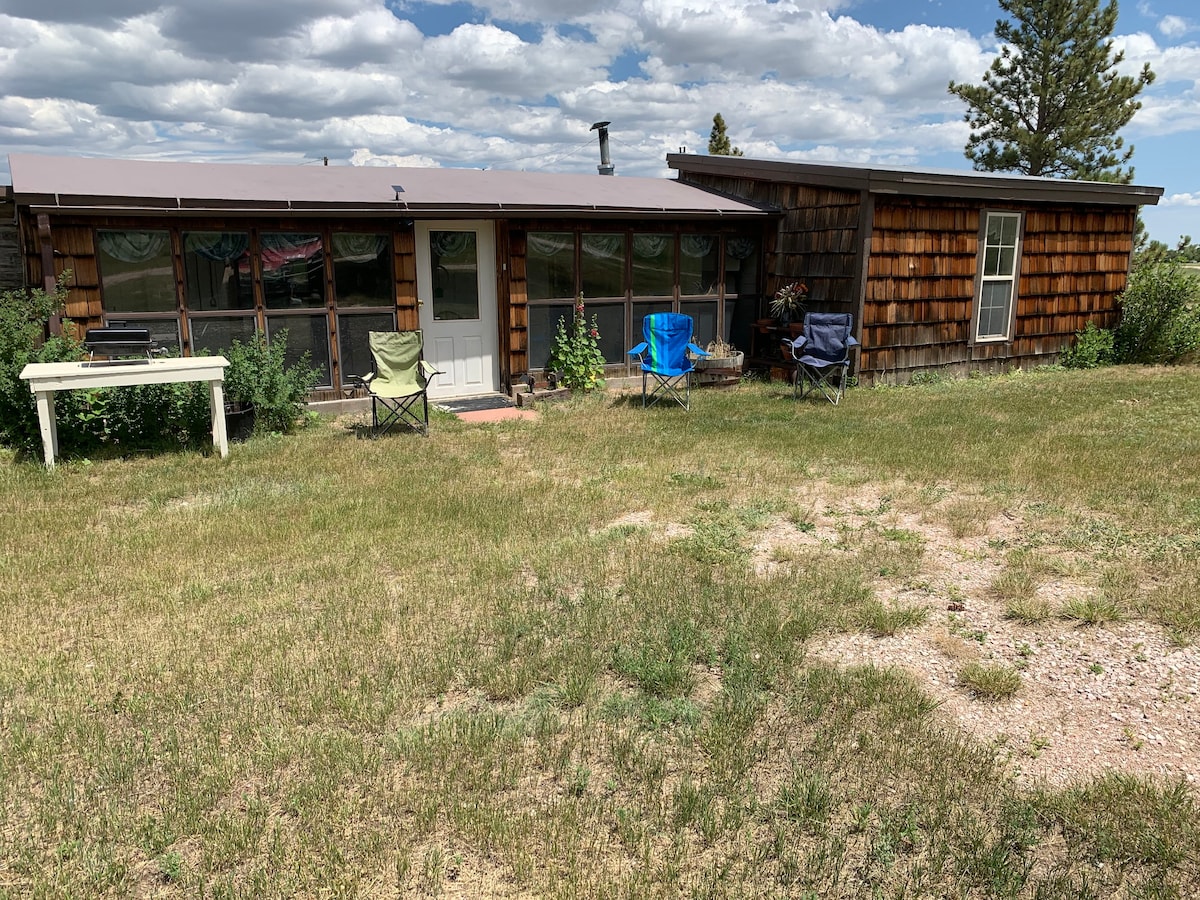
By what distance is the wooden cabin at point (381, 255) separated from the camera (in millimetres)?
7156

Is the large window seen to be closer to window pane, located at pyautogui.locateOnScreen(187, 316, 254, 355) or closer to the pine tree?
window pane, located at pyautogui.locateOnScreen(187, 316, 254, 355)

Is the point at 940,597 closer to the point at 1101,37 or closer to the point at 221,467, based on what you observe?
the point at 221,467

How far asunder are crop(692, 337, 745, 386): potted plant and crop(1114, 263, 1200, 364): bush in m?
6.20

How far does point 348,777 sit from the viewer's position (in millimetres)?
2613

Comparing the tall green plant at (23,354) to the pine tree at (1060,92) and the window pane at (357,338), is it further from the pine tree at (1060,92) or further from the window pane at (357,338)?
the pine tree at (1060,92)

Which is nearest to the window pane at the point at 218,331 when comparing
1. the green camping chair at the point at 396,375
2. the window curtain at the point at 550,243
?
the green camping chair at the point at 396,375

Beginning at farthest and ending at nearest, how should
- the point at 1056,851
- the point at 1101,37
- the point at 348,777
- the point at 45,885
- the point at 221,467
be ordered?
the point at 1101,37 → the point at 221,467 → the point at 348,777 → the point at 1056,851 → the point at 45,885

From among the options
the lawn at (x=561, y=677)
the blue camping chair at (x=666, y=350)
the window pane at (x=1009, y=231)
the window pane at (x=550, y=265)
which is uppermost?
the window pane at (x=1009, y=231)

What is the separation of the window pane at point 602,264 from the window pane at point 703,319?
0.93m

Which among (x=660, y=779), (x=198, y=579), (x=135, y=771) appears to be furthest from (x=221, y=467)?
(x=660, y=779)

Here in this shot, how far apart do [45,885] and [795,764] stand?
7.01 ft

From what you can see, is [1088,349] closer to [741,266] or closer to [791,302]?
[791,302]

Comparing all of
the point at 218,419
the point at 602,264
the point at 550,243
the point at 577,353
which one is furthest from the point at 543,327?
the point at 218,419

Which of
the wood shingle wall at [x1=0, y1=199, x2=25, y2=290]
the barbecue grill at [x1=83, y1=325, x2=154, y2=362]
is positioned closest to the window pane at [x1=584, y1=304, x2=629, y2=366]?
the barbecue grill at [x1=83, y1=325, x2=154, y2=362]
